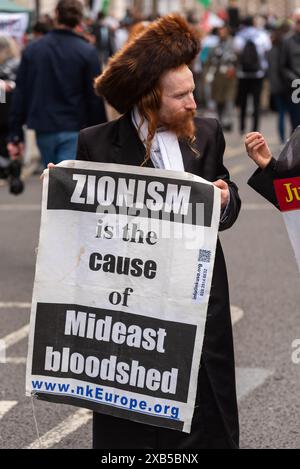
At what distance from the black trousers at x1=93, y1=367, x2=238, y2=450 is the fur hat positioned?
0.94 m

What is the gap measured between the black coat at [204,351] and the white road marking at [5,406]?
176 centimetres

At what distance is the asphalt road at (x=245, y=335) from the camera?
19.0 ft

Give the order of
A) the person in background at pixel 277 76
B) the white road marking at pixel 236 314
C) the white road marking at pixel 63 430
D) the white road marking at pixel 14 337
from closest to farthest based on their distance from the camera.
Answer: the white road marking at pixel 63 430
the white road marking at pixel 14 337
the white road marking at pixel 236 314
the person in background at pixel 277 76

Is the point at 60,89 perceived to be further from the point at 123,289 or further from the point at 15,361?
the point at 123,289

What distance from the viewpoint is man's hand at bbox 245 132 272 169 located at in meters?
4.32

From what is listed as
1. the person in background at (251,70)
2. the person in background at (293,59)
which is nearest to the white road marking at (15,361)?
the person in background at (293,59)

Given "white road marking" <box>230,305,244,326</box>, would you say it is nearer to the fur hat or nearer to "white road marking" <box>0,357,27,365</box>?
"white road marking" <box>0,357,27,365</box>

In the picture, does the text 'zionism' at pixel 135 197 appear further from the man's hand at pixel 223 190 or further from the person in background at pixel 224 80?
the person in background at pixel 224 80

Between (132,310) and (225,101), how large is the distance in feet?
63.1

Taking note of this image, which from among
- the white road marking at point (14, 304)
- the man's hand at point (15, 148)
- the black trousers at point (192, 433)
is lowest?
the white road marking at point (14, 304)

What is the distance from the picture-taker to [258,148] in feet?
14.3

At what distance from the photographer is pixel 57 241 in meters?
4.29

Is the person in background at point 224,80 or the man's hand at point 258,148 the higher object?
the man's hand at point 258,148

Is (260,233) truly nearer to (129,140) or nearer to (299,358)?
(299,358)
